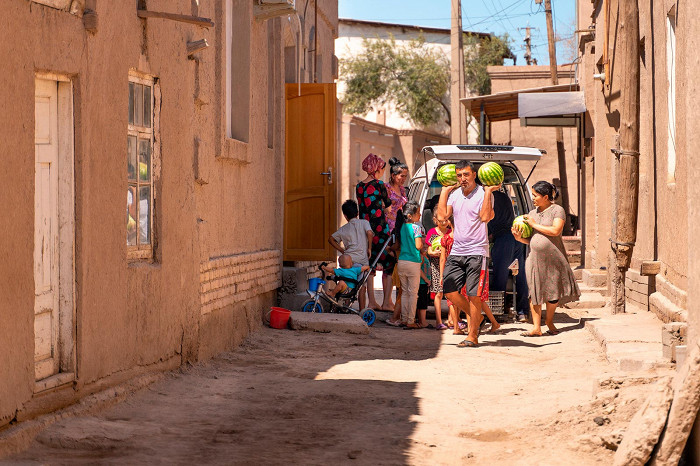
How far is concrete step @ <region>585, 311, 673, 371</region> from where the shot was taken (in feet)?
24.8

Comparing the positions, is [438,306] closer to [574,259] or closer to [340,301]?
[340,301]

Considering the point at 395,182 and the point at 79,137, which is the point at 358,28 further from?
the point at 79,137

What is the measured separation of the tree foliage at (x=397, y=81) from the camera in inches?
1812

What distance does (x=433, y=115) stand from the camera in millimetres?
46656

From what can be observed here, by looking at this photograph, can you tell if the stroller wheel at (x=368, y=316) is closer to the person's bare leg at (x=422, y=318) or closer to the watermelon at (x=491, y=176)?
the person's bare leg at (x=422, y=318)

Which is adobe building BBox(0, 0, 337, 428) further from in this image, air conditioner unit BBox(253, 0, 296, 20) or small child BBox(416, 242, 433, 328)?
small child BBox(416, 242, 433, 328)

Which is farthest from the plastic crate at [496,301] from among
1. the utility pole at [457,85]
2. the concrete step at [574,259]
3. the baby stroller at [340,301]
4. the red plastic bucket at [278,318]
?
the utility pole at [457,85]

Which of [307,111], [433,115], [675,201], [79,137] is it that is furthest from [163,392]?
[433,115]

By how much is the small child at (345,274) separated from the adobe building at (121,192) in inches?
46.5

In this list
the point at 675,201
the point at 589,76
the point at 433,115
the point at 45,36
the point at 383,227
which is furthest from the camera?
the point at 433,115

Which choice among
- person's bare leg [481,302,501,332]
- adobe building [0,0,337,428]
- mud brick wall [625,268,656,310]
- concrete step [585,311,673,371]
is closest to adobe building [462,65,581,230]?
mud brick wall [625,268,656,310]

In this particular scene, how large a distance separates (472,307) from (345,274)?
81.8 inches

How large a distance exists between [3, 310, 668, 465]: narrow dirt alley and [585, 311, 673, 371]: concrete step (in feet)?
0.62

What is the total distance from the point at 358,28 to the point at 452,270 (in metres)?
39.4
